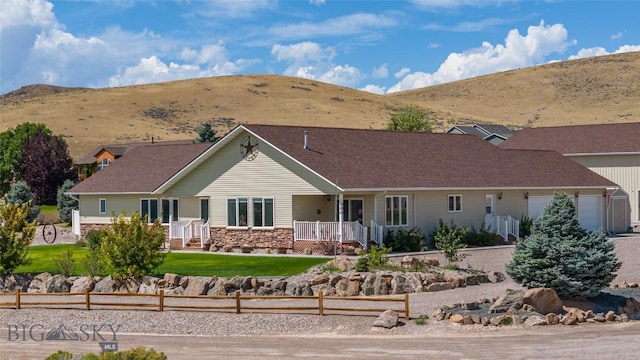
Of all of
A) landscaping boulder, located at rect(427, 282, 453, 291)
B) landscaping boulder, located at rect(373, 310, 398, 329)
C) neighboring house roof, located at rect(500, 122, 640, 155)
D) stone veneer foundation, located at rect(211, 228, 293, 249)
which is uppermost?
neighboring house roof, located at rect(500, 122, 640, 155)

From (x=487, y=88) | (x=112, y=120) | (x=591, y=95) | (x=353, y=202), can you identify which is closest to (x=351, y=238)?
(x=353, y=202)

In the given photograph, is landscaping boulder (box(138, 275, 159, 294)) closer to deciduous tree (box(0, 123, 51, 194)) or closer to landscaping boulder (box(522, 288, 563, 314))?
landscaping boulder (box(522, 288, 563, 314))

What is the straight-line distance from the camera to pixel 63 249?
4725cm

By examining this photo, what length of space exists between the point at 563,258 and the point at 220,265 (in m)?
14.8

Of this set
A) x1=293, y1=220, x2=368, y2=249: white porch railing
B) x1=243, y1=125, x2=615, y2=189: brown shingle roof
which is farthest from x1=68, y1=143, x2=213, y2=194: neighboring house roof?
x1=293, y1=220, x2=368, y2=249: white porch railing

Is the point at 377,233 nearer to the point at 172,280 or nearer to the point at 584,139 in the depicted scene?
the point at 172,280

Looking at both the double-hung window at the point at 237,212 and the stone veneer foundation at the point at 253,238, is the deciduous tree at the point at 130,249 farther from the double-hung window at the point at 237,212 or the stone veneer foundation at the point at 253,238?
the double-hung window at the point at 237,212

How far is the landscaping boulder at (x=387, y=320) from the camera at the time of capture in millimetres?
25750

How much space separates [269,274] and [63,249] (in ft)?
54.8

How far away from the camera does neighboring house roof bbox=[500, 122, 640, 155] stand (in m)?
58.2

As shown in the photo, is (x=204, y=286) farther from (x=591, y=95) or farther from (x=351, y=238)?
(x=591, y=95)

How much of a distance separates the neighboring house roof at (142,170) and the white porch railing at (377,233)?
1331cm

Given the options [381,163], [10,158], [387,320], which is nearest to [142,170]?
[381,163]

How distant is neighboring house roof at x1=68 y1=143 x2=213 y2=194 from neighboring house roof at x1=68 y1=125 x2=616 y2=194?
0.06 m
